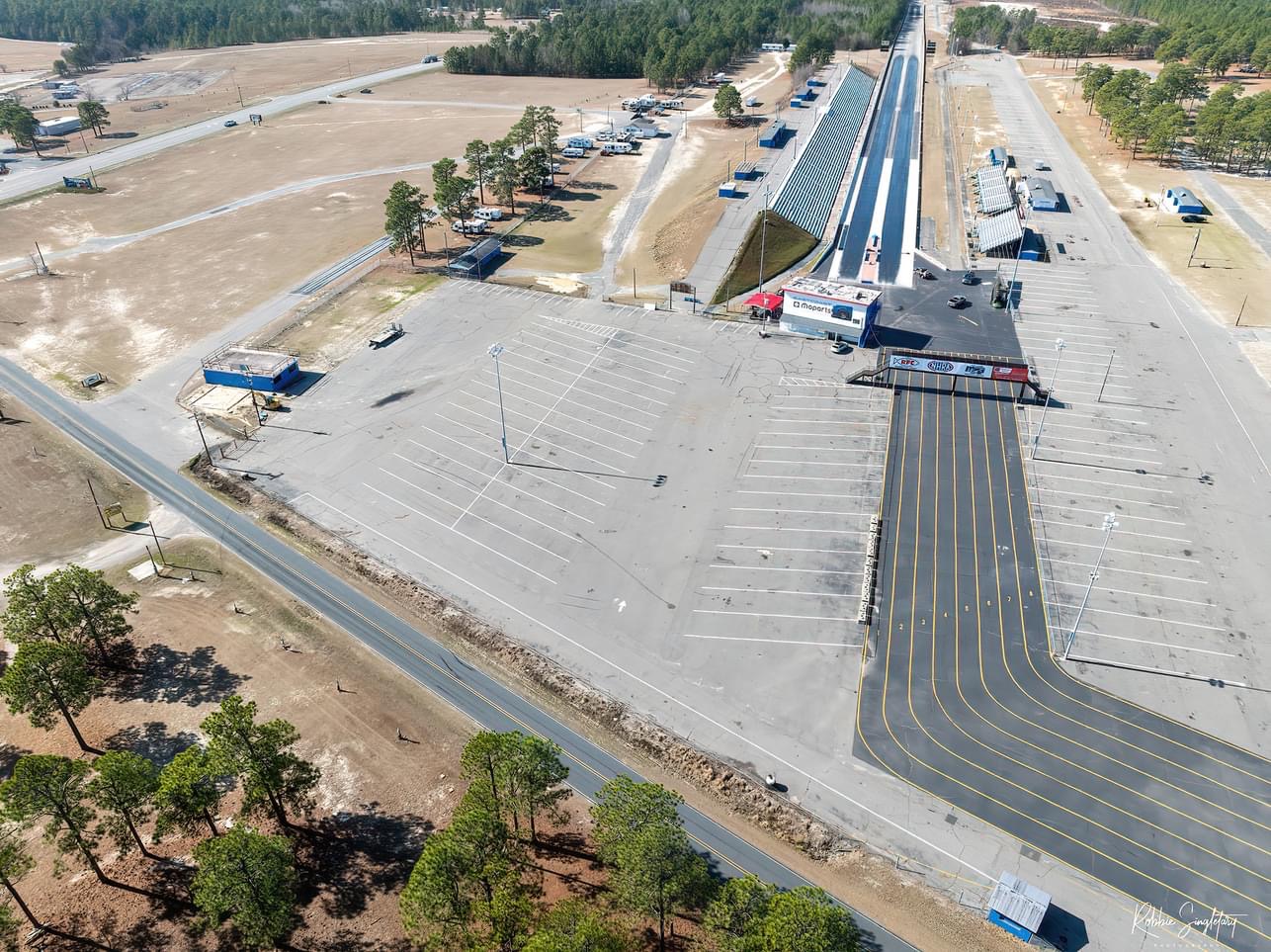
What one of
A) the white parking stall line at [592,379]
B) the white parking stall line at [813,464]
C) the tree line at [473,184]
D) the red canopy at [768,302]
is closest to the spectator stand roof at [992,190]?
the red canopy at [768,302]

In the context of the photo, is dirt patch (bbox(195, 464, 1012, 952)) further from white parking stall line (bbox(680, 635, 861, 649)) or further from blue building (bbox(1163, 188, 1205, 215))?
blue building (bbox(1163, 188, 1205, 215))

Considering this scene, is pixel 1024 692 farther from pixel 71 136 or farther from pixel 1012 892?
pixel 71 136

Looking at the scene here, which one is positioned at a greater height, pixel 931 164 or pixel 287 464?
pixel 931 164

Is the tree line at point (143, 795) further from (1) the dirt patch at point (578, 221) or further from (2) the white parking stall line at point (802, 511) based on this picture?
(1) the dirt patch at point (578, 221)

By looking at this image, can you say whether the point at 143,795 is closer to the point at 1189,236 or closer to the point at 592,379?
the point at 592,379

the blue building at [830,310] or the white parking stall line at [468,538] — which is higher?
the blue building at [830,310]

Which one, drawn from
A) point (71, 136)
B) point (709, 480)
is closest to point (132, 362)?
point (709, 480)
